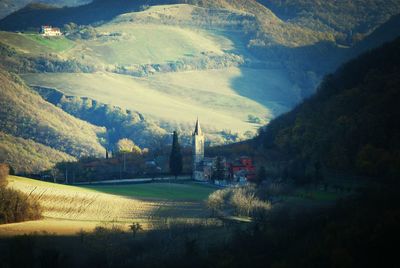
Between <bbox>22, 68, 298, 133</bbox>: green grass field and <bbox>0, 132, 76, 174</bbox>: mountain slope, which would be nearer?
<bbox>0, 132, 76, 174</bbox>: mountain slope

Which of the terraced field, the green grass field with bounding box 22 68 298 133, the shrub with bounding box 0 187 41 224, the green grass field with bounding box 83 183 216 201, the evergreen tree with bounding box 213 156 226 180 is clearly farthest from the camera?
the green grass field with bounding box 22 68 298 133

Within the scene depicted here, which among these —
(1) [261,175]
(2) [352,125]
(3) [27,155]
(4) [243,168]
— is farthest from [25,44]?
(2) [352,125]

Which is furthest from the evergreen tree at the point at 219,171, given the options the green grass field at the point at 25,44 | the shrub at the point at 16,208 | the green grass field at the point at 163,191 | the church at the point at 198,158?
the green grass field at the point at 25,44

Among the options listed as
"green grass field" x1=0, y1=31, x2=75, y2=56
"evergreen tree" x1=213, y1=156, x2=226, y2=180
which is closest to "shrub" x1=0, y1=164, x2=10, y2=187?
"evergreen tree" x1=213, y1=156, x2=226, y2=180

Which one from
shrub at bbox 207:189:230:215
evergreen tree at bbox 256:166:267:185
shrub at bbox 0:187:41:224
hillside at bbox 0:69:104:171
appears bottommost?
shrub at bbox 0:187:41:224

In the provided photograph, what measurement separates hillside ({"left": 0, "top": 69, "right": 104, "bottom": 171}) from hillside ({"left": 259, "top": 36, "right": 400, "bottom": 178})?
32.8m

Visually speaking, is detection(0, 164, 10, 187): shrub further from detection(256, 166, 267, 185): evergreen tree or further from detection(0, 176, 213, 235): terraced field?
detection(256, 166, 267, 185): evergreen tree

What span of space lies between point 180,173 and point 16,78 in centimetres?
7043

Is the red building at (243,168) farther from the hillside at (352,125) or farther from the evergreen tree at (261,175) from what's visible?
the hillside at (352,125)

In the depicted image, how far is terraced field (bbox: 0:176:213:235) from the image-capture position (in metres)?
62.0

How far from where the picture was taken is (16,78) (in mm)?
159375

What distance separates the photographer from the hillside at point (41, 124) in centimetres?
12975

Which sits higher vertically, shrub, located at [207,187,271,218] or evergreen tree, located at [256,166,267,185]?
evergreen tree, located at [256,166,267,185]

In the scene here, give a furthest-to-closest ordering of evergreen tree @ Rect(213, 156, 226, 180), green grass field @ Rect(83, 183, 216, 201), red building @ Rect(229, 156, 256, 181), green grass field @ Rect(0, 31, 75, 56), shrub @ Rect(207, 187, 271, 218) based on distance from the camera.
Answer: green grass field @ Rect(0, 31, 75, 56), evergreen tree @ Rect(213, 156, 226, 180), red building @ Rect(229, 156, 256, 181), green grass field @ Rect(83, 183, 216, 201), shrub @ Rect(207, 187, 271, 218)
